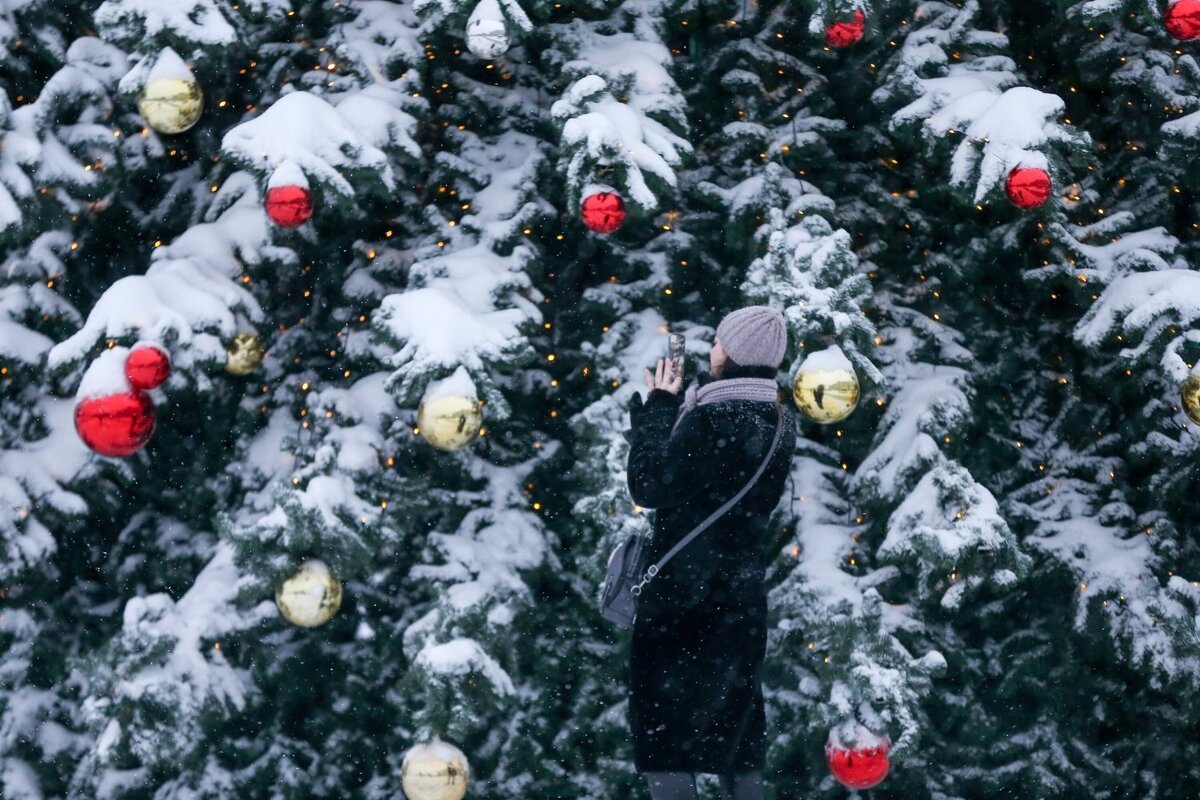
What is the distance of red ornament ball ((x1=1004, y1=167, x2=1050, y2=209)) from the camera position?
13.1 ft

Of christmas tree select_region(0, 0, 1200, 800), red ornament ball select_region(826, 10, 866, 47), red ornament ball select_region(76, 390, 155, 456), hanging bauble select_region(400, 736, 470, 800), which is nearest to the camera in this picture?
red ornament ball select_region(76, 390, 155, 456)

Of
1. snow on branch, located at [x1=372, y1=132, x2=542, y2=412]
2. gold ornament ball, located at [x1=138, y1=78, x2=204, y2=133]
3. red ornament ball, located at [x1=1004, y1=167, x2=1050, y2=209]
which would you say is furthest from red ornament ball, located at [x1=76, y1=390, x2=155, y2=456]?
red ornament ball, located at [x1=1004, y1=167, x2=1050, y2=209]

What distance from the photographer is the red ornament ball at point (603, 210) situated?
13.8ft

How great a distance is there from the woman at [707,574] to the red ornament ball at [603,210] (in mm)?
1100

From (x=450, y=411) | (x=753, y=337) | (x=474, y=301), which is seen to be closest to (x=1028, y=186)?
(x=753, y=337)

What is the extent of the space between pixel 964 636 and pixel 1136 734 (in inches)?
30.7

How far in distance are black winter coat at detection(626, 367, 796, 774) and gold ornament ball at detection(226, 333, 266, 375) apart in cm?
183

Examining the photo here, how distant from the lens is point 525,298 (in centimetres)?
442

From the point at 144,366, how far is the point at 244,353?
1.99ft

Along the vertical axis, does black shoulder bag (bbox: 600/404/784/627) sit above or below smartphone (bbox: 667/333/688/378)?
below

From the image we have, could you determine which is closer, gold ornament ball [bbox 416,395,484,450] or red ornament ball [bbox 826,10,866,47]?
gold ornament ball [bbox 416,395,484,450]

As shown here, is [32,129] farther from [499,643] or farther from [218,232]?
[499,643]

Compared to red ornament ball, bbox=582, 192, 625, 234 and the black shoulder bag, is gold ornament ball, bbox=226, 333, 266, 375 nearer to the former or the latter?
red ornament ball, bbox=582, 192, 625, 234

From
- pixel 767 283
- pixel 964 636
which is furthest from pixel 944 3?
pixel 964 636
